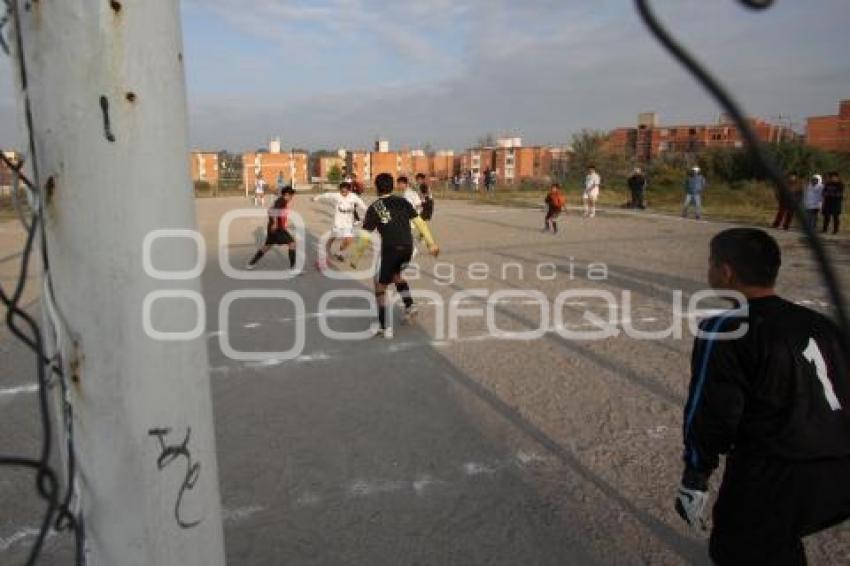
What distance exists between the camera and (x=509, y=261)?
42.9 ft

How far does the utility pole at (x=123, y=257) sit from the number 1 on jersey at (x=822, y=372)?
2.00 m

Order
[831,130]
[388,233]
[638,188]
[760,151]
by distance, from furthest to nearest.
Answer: [831,130], [638,188], [388,233], [760,151]

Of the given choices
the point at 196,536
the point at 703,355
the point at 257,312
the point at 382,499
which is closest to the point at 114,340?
the point at 196,536

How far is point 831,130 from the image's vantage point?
56375mm

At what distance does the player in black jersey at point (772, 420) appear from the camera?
7.30 feet

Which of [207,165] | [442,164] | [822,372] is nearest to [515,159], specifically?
[442,164]

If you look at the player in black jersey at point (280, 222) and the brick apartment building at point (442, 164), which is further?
the brick apartment building at point (442, 164)

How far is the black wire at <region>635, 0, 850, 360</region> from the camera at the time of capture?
0.78 metres

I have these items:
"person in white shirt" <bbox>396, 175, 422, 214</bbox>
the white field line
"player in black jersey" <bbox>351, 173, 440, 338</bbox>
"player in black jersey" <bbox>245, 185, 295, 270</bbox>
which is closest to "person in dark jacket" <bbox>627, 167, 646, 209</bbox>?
"person in white shirt" <bbox>396, 175, 422, 214</bbox>

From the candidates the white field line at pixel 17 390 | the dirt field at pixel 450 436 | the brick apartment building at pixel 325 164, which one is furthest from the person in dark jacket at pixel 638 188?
the brick apartment building at pixel 325 164

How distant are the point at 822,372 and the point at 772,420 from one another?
0.78ft

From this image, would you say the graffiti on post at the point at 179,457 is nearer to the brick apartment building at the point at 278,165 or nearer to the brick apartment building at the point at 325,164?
the brick apartment building at the point at 278,165

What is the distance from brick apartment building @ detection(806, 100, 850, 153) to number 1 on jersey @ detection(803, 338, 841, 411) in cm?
6043

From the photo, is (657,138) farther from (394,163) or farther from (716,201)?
(716,201)
